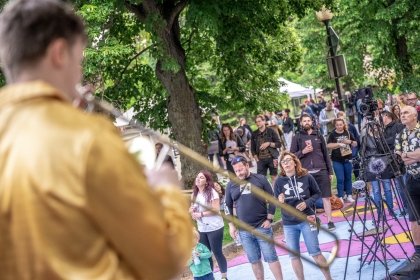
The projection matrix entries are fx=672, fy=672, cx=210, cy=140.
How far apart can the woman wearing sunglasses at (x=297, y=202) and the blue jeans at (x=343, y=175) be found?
534 cm

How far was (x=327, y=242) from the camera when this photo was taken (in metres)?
11.9

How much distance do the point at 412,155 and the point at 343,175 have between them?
5.89 metres

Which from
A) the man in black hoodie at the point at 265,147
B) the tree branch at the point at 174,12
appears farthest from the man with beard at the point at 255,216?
the man in black hoodie at the point at 265,147

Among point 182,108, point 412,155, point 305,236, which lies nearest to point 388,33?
point 182,108

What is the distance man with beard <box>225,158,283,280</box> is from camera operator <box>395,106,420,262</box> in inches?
73.3

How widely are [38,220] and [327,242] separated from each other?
10607 millimetres

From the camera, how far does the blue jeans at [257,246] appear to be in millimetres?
9023

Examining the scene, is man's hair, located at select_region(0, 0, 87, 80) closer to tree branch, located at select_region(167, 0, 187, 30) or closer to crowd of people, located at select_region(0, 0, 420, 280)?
crowd of people, located at select_region(0, 0, 420, 280)

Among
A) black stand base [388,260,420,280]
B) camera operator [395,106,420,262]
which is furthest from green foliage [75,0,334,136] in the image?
black stand base [388,260,420,280]

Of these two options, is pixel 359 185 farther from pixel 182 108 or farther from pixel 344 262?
pixel 182 108

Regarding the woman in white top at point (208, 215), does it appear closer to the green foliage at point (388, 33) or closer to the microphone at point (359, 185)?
the microphone at point (359, 185)

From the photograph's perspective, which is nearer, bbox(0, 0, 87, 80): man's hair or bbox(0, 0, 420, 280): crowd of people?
bbox(0, 0, 420, 280): crowd of people

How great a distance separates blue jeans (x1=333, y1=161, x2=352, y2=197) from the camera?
1466cm

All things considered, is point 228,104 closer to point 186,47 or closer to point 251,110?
point 251,110
